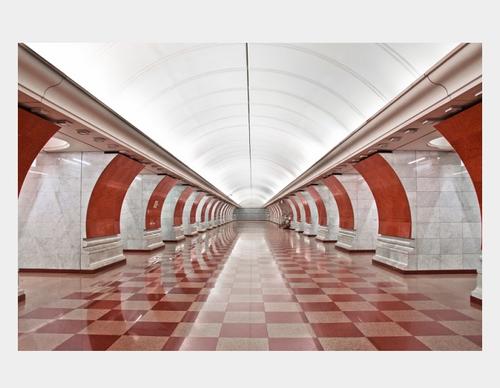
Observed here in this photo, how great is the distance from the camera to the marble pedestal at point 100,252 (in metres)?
10.2

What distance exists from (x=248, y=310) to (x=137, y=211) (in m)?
10.9

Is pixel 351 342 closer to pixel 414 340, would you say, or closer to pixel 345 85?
pixel 414 340

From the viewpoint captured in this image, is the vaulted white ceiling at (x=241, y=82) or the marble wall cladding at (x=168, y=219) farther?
the marble wall cladding at (x=168, y=219)

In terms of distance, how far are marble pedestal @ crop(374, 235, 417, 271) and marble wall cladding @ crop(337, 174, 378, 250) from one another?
3265 mm

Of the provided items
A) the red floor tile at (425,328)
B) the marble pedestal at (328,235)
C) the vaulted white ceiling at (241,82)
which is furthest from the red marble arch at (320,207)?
the red floor tile at (425,328)

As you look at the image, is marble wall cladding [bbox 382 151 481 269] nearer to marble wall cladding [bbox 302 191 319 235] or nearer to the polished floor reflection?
the polished floor reflection

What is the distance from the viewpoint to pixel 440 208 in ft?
33.4

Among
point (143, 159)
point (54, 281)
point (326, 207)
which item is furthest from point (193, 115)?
point (326, 207)

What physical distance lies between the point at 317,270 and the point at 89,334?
709 centimetres

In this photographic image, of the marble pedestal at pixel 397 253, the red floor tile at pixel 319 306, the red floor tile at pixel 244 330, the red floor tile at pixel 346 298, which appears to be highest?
the marble pedestal at pixel 397 253

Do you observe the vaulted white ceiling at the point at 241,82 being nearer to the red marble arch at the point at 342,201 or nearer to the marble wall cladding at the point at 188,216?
the red marble arch at the point at 342,201

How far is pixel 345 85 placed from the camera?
8148 millimetres

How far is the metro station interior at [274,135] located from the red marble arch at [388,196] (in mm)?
59

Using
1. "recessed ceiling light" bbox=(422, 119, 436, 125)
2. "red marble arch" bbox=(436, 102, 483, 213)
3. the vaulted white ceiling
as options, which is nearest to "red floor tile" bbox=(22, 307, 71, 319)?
the vaulted white ceiling
